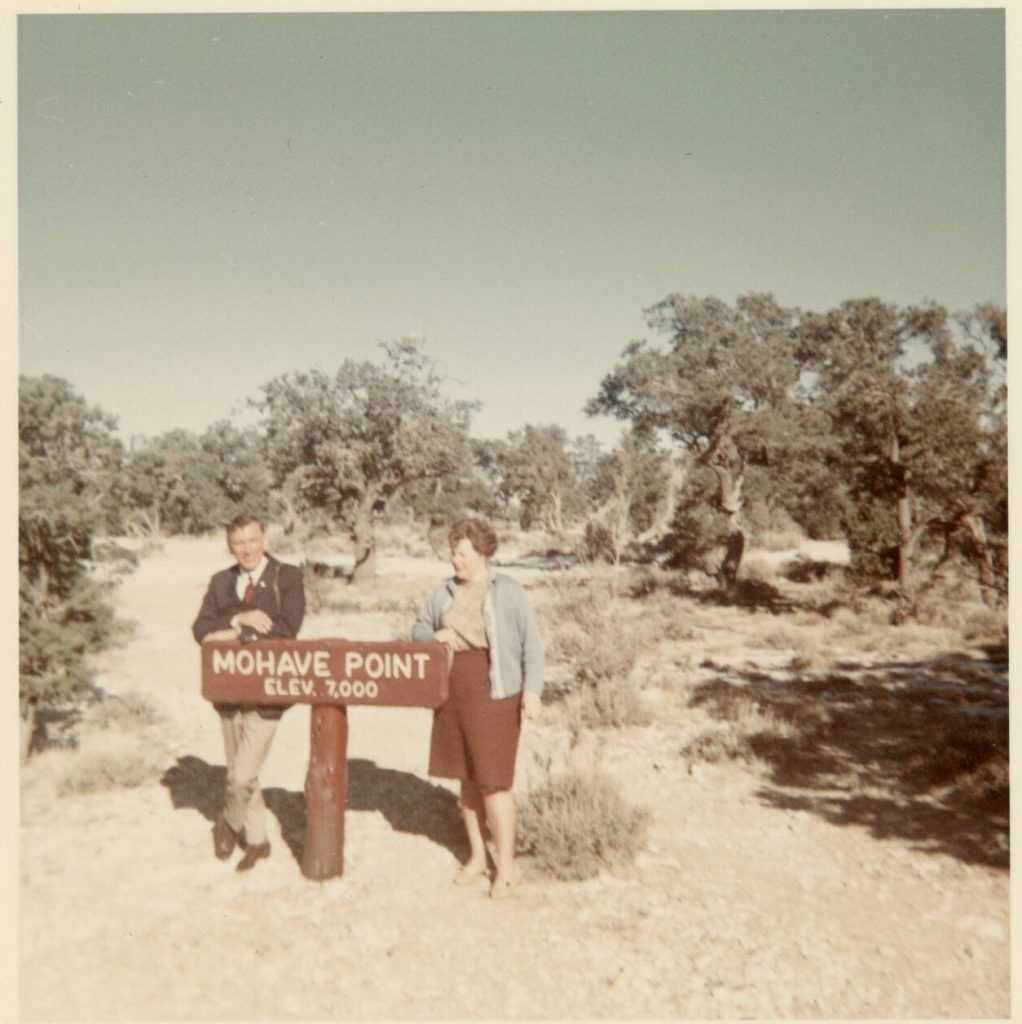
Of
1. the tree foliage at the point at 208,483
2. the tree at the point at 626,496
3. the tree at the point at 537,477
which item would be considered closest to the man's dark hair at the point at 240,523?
the tree at the point at 626,496

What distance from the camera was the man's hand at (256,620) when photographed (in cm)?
368

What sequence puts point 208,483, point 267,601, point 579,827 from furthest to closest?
point 208,483 → point 579,827 → point 267,601

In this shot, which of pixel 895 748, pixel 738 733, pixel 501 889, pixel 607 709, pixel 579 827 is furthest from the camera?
pixel 607 709

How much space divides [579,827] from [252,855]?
66.5 inches

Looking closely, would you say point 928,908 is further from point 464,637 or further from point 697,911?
point 464,637

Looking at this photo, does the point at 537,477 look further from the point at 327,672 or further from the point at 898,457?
the point at 327,672

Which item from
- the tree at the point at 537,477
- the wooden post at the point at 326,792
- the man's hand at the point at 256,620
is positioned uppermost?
the tree at the point at 537,477

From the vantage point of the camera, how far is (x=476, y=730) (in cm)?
363

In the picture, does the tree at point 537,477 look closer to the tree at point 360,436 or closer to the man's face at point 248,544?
the tree at point 360,436

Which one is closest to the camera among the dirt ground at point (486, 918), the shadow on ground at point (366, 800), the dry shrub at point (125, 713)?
the dirt ground at point (486, 918)

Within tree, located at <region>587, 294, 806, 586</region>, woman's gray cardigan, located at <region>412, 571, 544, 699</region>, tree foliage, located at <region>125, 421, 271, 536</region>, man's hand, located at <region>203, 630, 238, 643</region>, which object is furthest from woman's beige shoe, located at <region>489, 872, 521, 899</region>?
tree foliage, located at <region>125, 421, 271, 536</region>

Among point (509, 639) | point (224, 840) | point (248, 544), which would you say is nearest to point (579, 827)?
point (509, 639)

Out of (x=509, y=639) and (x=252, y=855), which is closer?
(x=509, y=639)

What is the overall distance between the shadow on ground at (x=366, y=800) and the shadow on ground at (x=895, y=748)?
7.12 feet
